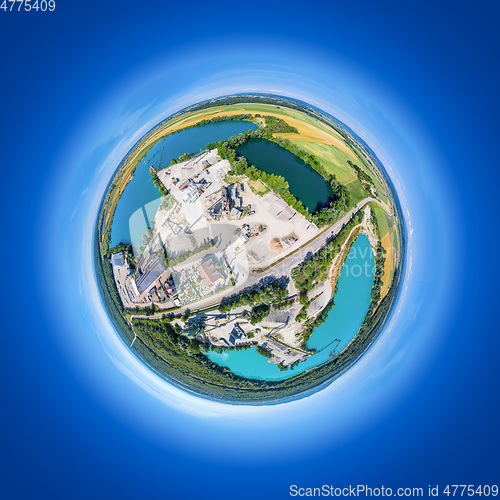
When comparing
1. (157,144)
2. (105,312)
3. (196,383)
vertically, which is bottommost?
(196,383)

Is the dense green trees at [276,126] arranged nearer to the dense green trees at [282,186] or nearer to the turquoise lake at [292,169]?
the turquoise lake at [292,169]

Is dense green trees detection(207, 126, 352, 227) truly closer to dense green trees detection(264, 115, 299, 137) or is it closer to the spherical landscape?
the spherical landscape

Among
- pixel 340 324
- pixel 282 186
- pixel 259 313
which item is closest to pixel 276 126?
pixel 282 186

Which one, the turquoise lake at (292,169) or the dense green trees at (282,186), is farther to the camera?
the turquoise lake at (292,169)

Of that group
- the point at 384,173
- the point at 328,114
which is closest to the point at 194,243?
the point at 328,114

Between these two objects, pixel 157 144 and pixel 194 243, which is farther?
pixel 157 144

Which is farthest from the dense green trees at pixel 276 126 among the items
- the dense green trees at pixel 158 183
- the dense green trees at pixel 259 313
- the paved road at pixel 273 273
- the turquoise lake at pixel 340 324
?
the dense green trees at pixel 259 313

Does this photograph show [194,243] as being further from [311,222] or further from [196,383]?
[196,383]

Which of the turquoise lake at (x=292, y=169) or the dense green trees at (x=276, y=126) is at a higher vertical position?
the dense green trees at (x=276, y=126)
